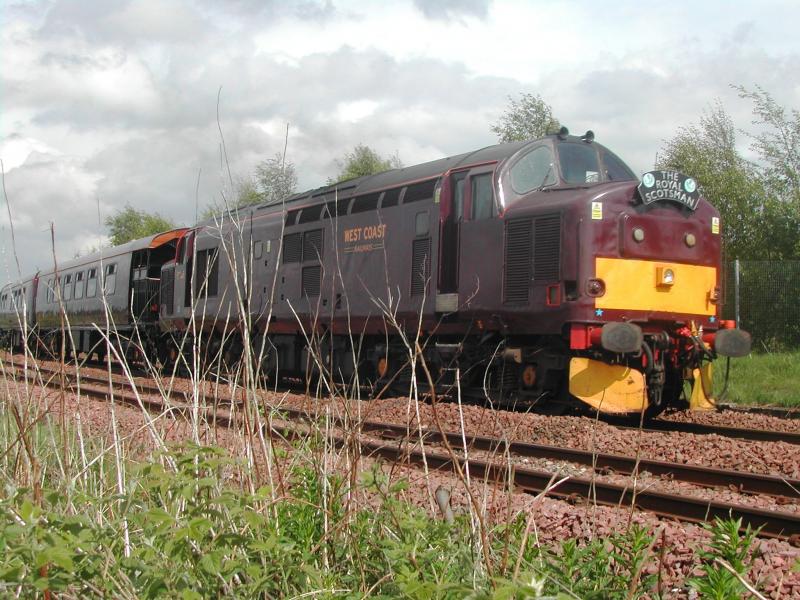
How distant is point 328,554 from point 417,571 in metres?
0.68

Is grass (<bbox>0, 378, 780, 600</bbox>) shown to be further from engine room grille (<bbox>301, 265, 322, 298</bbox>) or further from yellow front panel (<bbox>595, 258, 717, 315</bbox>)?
engine room grille (<bbox>301, 265, 322, 298</bbox>)

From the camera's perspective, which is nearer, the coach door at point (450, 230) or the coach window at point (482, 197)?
the coach window at point (482, 197)

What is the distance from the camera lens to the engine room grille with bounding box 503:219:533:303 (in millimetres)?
9625

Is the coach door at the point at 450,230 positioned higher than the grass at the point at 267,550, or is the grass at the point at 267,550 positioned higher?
the coach door at the point at 450,230

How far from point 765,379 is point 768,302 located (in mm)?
3308

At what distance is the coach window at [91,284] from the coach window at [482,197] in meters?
13.8

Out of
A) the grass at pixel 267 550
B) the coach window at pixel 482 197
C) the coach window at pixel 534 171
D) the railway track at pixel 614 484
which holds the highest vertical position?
the coach window at pixel 534 171

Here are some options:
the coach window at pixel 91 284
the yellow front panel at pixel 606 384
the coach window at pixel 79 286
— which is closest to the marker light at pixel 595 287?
the yellow front panel at pixel 606 384

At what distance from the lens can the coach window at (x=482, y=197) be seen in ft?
33.0

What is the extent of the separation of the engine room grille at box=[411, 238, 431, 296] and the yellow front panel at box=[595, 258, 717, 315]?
2199 mm

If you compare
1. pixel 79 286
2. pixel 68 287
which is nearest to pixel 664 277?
pixel 79 286

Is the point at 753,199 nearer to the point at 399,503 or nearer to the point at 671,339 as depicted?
the point at 671,339

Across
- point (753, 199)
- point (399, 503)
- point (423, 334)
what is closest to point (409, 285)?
point (423, 334)

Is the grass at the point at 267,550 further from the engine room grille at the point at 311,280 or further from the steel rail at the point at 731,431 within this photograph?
the engine room grille at the point at 311,280
